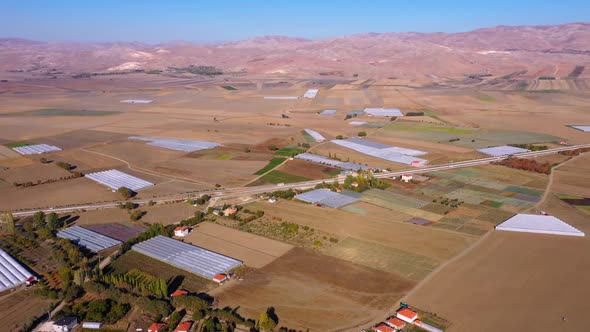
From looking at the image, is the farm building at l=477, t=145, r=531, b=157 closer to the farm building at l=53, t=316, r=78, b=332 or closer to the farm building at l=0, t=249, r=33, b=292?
the farm building at l=53, t=316, r=78, b=332

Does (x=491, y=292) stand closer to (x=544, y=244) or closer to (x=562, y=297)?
(x=562, y=297)

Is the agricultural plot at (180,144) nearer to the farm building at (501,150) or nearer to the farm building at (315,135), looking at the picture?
the farm building at (315,135)

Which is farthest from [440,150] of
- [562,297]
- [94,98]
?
[94,98]

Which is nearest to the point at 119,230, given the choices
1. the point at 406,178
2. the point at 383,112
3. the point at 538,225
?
the point at 406,178

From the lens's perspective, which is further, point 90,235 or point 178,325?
point 90,235

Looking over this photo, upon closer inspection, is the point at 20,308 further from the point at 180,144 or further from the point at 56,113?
the point at 56,113
